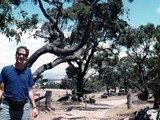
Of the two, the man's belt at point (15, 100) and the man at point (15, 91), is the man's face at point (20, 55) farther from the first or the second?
the man's belt at point (15, 100)

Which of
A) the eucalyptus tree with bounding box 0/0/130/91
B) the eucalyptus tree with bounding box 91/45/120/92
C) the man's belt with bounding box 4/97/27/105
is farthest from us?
the eucalyptus tree with bounding box 91/45/120/92

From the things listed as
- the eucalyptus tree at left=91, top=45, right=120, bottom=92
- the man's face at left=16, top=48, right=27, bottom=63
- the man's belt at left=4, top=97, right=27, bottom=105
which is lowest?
the man's belt at left=4, top=97, right=27, bottom=105

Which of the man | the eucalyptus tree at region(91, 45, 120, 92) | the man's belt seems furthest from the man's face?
the eucalyptus tree at region(91, 45, 120, 92)

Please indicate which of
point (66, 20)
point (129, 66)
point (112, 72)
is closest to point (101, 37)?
point (66, 20)

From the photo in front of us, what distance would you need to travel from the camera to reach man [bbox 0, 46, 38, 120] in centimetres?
635

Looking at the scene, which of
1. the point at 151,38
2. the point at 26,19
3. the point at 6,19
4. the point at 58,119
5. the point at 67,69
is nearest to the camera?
the point at 6,19

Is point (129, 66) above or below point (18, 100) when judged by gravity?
above

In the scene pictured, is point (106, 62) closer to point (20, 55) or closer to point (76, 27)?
point (76, 27)

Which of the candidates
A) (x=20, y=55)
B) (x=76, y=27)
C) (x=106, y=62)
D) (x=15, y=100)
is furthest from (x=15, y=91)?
(x=106, y=62)

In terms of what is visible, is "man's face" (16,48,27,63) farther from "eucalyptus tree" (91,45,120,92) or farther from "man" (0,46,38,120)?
"eucalyptus tree" (91,45,120,92)

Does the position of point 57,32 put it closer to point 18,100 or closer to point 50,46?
point 50,46

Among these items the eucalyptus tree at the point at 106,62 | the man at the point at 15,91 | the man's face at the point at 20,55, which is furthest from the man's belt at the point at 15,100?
the eucalyptus tree at the point at 106,62

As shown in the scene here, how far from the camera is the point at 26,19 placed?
12.8m

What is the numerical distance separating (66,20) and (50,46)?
1491cm
